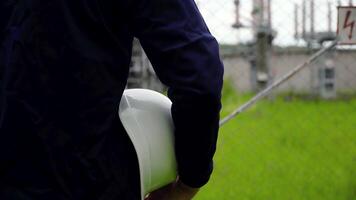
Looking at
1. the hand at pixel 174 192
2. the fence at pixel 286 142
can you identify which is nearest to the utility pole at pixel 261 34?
the fence at pixel 286 142

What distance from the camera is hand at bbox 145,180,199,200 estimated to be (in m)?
1.13

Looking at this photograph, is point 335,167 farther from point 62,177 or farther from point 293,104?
point 293,104

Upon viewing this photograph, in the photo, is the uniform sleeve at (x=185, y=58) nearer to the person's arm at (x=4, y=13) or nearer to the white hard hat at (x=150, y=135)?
the white hard hat at (x=150, y=135)

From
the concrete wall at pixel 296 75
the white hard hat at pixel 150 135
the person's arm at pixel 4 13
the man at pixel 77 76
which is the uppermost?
the person's arm at pixel 4 13

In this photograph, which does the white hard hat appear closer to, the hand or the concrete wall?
the hand

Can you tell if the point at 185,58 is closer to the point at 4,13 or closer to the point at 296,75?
the point at 4,13

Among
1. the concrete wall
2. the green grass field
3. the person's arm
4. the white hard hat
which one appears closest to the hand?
the white hard hat

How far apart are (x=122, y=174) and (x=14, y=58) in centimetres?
29

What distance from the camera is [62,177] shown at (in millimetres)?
944

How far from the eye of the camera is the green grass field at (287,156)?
3293 millimetres

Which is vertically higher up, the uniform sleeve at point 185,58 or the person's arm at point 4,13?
the person's arm at point 4,13

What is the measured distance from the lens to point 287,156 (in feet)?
13.8

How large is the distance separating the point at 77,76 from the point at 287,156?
3.48 meters

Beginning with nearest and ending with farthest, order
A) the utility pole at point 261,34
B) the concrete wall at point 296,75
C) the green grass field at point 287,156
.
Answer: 1. the green grass field at point 287,156
2. the utility pole at point 261,34
3. the concrete wall at point 296,75
